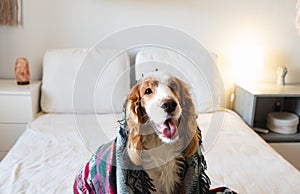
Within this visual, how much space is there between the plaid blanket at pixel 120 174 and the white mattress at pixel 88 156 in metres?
0.10

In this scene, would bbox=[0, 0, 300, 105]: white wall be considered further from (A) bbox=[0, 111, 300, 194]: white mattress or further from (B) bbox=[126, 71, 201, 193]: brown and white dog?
(B) bbox=[126, 71, 201, 193]: brown and white dog

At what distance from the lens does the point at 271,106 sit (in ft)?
8.74

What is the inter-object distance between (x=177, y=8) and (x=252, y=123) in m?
1.03

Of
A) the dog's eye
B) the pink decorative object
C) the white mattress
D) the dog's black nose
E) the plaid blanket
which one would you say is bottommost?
the white mattress

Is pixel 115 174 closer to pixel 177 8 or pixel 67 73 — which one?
pixel 67 73

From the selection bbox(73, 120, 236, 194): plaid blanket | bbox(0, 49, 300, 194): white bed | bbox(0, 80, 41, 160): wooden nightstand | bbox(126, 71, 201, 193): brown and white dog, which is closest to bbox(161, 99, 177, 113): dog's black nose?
bbox(126, 71, 201, 193): brown and white dog

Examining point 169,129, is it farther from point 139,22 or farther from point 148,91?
point 139,22

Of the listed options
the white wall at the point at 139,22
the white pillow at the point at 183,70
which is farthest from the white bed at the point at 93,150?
the white wall at the point at 139,22

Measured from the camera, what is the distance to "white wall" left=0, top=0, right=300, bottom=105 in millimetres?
2383

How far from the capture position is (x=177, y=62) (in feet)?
4.50

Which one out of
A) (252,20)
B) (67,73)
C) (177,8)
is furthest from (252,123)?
(67,73)

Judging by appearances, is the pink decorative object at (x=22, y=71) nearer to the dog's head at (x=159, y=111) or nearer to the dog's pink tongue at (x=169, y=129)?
the dog's head at (x=159, y=111)

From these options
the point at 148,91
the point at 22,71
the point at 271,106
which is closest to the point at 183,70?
the point at 148,91

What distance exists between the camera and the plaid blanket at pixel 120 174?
101 cm
